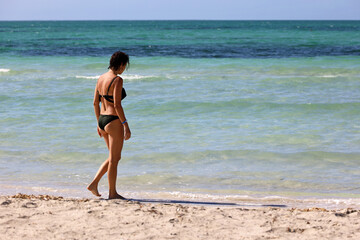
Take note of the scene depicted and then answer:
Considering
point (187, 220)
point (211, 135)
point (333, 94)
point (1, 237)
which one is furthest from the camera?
point (333, 94)

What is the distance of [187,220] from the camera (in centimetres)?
465

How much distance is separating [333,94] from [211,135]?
19.5ft

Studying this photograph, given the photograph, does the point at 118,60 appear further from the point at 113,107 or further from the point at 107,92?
the point at 113,107

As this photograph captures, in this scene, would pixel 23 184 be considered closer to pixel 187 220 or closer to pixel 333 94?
pixel 187 220

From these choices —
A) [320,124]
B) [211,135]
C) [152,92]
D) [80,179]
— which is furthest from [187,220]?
[152,92]

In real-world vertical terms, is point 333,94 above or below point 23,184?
above

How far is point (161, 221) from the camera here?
460 cm

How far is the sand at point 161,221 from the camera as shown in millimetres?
4277

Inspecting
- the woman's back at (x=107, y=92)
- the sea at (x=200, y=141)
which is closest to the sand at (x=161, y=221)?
the sea at (x=200, y=141)

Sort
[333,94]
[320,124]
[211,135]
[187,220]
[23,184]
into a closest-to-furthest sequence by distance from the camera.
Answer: [187,220] < [23,184] < [211,135] < [320,124] < [333,94]

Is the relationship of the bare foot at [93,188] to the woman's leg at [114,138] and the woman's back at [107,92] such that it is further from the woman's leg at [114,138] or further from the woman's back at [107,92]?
the woman's back at [107,92]

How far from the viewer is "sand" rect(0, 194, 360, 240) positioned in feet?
14.0

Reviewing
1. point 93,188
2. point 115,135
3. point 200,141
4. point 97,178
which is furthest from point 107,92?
point 200,141

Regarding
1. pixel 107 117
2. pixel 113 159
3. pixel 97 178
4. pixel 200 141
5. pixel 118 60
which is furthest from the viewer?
pixel 200 141
